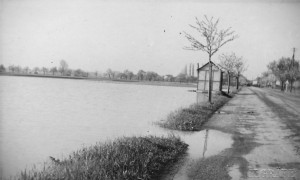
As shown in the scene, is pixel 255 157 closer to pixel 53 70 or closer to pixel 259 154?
pixel 259 154

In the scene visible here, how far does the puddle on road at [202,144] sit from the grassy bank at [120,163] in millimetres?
406

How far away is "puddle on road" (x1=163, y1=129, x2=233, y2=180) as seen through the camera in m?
6.24

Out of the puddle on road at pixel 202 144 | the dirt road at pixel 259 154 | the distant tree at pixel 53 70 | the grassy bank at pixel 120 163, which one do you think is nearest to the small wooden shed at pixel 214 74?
the dirt road at pixel 259 154

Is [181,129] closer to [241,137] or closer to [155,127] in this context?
[155,127]

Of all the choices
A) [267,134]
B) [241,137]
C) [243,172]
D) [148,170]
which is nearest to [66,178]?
[148,170]

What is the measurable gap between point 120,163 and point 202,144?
3997 millimetres

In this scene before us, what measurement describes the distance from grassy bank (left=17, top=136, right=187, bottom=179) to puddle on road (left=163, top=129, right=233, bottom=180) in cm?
41

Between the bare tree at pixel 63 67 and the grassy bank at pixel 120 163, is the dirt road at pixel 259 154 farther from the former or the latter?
the bare tree at pixel 63 67

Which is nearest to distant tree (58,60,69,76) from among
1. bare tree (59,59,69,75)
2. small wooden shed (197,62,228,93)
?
bare tree (59,59,69,75)

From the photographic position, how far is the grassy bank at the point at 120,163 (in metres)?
5.09

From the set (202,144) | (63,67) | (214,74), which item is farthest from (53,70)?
(202,144)

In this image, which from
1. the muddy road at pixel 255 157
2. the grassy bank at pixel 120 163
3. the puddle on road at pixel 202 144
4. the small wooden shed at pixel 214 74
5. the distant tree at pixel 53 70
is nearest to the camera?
the grassy bank at pixel 120 163

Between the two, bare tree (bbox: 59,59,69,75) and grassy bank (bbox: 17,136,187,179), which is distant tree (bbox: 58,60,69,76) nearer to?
bare tree (bbox: 59,59,69,75)

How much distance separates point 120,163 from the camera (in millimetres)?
5758
